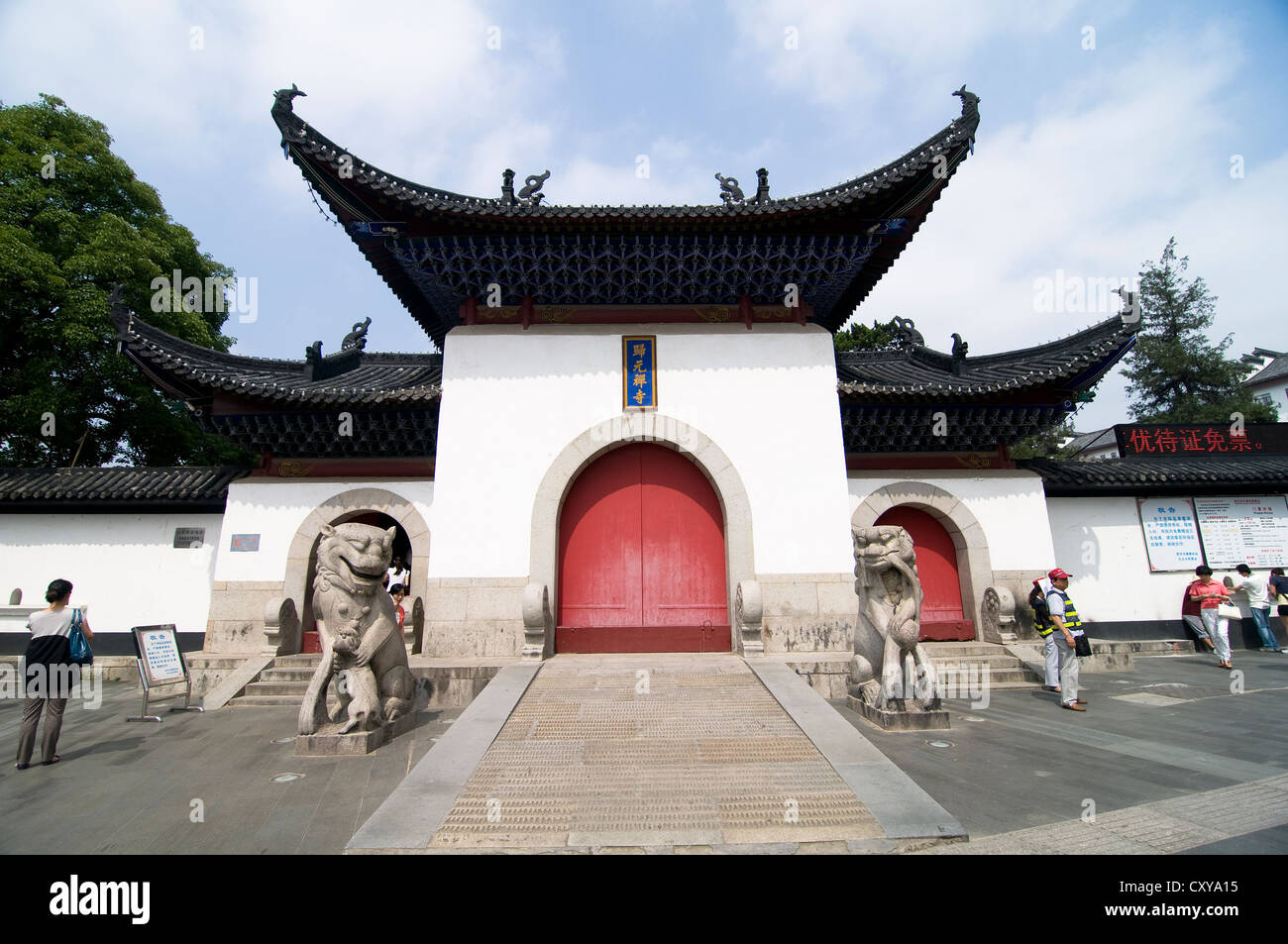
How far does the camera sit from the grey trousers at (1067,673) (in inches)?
280

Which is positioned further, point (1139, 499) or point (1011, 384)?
point (1139, 499)

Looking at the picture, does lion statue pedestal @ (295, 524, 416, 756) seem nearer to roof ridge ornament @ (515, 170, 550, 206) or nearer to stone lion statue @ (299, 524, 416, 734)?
stone lion statue @ (299, 524, 416, 734)

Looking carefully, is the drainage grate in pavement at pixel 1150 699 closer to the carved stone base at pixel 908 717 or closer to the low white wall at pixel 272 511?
the carved stone base at pixel 908 717

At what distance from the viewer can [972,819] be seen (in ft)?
13.3

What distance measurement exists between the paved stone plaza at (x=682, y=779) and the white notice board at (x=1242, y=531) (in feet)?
18.3

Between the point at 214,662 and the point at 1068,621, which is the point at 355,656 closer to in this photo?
the point at 214,662

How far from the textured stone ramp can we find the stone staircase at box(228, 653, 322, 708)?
3.83m

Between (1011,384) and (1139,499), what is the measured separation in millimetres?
4818

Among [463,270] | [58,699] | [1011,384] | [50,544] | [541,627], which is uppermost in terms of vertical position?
[463,270]

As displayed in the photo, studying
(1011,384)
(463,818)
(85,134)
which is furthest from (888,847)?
(85,134)

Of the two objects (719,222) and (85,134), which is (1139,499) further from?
(85,134)

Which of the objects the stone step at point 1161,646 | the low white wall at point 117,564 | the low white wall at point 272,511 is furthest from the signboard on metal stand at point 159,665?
the stone step at point 1161,646

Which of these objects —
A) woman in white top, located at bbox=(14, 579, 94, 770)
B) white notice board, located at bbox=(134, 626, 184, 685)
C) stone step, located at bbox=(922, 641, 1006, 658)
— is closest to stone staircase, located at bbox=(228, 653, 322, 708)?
white notice board, located at bbox=(134, 626, 184, 685)
